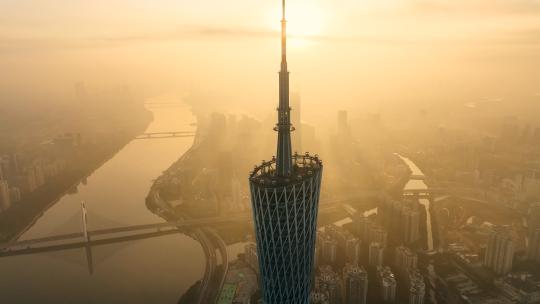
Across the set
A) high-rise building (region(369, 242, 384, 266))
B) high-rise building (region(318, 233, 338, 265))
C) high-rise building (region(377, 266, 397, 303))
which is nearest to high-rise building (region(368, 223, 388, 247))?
high-rise building (region(369, 242, 384, 266))

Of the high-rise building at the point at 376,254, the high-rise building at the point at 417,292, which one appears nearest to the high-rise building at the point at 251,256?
the high-rise building at the point at 376,254

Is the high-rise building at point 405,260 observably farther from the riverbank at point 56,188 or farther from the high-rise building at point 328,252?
the riverbank at point 56,188

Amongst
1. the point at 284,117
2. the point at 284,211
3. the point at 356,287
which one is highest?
the point at 284,117

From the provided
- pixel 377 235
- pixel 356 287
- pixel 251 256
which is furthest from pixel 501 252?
pixel 251 256

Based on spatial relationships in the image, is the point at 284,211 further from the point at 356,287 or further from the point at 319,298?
the point at 356,287

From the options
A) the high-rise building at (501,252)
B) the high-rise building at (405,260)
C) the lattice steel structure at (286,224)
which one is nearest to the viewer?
the lattice steel structure at (286,224)

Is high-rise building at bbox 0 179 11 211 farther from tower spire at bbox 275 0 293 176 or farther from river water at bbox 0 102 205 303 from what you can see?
tower spire at bbox 275 0 293 176
